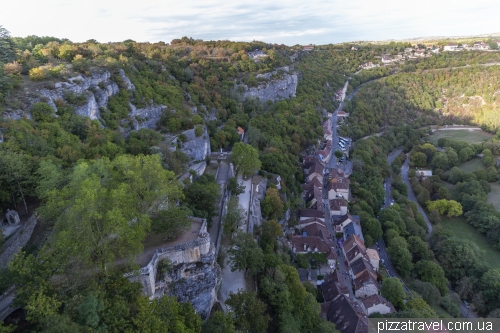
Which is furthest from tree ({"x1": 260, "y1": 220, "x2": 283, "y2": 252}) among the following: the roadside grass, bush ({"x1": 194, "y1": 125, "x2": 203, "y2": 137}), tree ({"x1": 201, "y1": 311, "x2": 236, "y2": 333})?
the roadside grass

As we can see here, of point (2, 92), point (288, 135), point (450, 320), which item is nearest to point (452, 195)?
point (288, 135)

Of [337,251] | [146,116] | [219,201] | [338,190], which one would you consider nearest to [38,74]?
[146,116]

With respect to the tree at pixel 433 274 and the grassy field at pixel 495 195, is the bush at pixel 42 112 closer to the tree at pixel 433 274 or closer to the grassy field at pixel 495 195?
the tree at pixel 433 274

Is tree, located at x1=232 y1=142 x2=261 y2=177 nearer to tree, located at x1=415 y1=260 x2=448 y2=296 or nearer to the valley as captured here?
the valley

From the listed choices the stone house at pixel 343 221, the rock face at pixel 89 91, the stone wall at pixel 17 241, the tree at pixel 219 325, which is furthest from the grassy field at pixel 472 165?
the stone wall at pixel 17 241

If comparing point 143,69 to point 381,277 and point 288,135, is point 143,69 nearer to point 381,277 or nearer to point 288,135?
point 288,135
